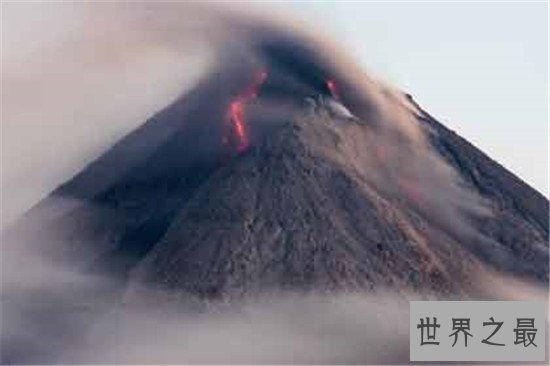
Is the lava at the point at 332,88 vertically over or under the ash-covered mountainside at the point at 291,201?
over

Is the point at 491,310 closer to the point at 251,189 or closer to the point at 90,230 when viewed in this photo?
the point at 251,189

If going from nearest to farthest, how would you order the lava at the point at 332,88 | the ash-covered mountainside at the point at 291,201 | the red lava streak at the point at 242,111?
1. the ash-covered mountainside at the point at 291,201
2. the red lava streak at the point at 242,111
3. the lava at the point at 332,88

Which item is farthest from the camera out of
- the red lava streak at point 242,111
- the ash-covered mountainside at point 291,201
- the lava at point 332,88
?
the lava at point 332,88

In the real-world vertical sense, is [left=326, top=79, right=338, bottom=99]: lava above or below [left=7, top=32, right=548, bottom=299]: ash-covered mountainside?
above

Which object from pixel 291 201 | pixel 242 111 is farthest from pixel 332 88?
pixel 291 201

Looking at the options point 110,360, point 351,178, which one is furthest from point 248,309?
point 351,178

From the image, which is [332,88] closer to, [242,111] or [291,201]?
[242,111]
